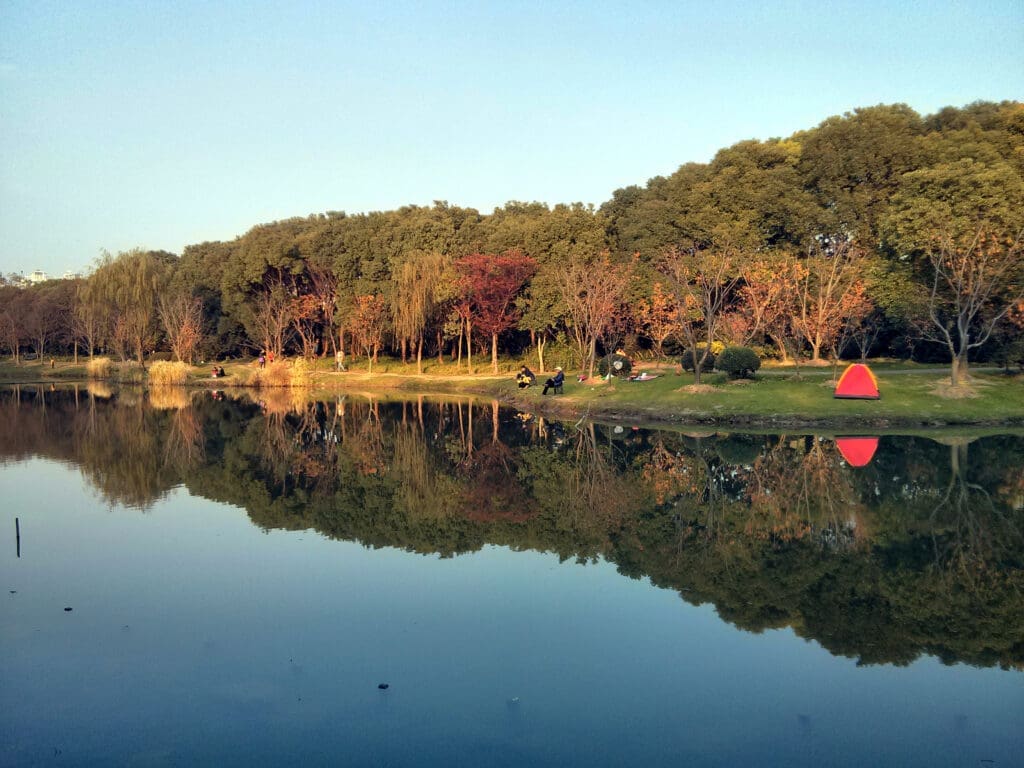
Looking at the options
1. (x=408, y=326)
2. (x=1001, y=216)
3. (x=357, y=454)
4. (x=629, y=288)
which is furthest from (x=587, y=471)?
(x=408, y=326)

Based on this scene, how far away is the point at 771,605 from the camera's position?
10406mm

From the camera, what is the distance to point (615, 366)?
3791 cm

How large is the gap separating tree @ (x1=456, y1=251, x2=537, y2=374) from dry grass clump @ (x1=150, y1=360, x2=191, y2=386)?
20366 millimetres

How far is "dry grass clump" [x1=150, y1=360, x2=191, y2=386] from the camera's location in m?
53.2

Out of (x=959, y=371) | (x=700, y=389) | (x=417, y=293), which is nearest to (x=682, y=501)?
(x=700, y=389)

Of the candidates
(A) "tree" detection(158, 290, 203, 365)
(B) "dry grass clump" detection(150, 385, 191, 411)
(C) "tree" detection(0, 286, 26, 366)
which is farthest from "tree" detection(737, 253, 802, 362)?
(C) "tree" detection(0, 286, 26, 366)

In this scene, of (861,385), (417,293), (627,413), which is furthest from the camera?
(417,293)

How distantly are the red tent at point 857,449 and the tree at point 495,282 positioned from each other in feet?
87.1

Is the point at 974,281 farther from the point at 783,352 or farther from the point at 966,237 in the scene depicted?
the point at 783,352

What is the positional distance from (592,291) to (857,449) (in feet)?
66.0

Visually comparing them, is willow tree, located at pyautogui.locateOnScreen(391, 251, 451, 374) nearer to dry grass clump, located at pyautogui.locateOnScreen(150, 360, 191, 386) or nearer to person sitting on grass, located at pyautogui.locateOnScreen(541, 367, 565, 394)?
dry grass clump, located at pyautogui.locateOnScreen(150, 360, 191, 386)

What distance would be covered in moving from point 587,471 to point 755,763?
43.2 ft

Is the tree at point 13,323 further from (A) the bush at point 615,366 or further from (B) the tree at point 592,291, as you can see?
(A) the bush at point 615,366

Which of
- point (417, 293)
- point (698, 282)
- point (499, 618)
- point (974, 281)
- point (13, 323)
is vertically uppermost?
point (417, 293)
